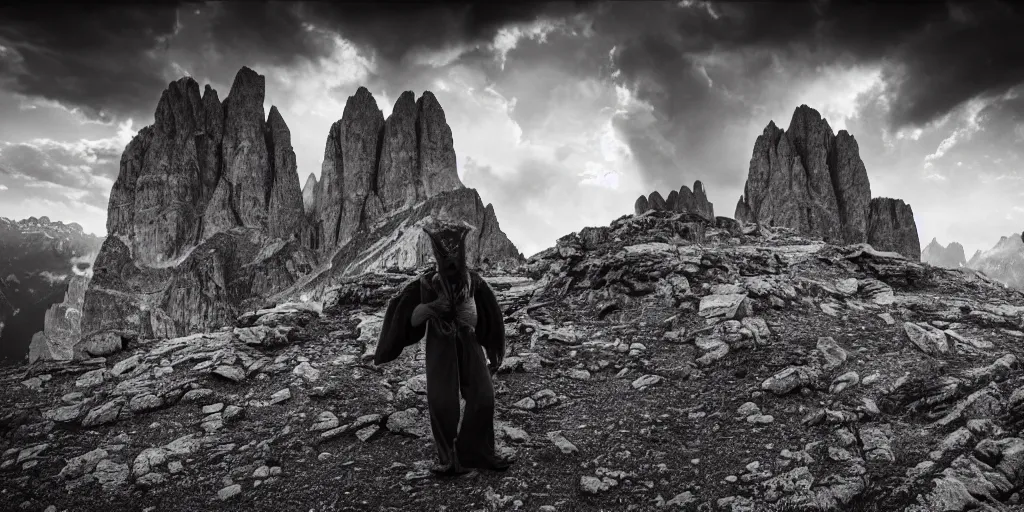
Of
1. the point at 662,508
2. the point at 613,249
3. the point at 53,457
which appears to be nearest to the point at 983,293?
the point at 613,249

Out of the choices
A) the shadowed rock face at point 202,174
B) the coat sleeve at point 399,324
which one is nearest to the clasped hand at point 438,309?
the coat sleeve at point 399,324

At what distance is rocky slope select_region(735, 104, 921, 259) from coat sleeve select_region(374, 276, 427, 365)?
190 feet

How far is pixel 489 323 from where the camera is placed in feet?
19.2

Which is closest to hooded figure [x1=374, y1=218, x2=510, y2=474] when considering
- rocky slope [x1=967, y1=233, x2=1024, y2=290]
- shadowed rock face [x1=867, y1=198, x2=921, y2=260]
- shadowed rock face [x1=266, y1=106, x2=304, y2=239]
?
shadowed rock face [x1=867, y1=198, x2=921, y2=260]

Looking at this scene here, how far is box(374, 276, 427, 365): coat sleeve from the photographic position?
5.67 meters

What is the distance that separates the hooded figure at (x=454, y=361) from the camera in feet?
17.3

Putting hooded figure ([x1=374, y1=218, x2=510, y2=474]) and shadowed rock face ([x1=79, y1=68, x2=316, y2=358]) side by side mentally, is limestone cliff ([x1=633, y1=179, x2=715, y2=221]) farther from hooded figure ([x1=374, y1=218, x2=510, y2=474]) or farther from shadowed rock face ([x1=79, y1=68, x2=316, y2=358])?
hooded figure ([x1=374, y1=218, x2=510, y2=474])

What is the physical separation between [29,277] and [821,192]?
435 feet

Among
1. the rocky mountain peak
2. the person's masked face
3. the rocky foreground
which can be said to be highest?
the rocky mountain peak

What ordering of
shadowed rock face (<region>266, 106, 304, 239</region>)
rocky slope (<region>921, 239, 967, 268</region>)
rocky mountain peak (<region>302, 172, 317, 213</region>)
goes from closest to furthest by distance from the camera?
shadowed rock face (<region>266, 106, 304, 239</region>) < rocky mountain peak (<region>302, 172, 317, 213</region>) < rocky slope (<region>921, 239, 967, 268</region>)

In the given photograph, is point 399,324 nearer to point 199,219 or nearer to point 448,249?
point 448,249

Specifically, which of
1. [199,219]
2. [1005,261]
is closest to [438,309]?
[199,219]

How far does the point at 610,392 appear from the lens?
758 cm

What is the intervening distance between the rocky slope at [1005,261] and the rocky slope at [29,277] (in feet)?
566
